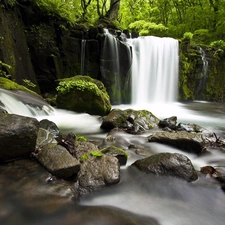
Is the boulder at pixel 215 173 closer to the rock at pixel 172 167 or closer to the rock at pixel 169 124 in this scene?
the rock at pixel 172 167

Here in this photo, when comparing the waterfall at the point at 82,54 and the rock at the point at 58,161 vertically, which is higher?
the waterfall at the point at 82,54

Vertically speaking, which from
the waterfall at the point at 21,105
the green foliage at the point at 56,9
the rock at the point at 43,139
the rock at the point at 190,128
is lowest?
the rock at the point at 190,128

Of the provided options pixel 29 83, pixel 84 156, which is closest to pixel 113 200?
pixel 84 156

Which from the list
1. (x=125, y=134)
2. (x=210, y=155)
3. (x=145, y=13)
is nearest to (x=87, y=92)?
(x=125, y=134)

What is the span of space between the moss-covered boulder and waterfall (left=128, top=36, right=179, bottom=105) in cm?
630

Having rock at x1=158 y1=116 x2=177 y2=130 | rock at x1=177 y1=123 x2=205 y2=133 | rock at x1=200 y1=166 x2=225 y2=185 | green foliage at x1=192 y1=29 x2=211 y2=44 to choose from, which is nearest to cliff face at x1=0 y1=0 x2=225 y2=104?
rock at x1=158 y1=116 x2=177 y2=130

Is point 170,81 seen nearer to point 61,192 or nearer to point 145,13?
point 145,13

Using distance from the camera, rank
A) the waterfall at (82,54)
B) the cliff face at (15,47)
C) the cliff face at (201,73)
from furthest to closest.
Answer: the cliff face at (201,73) < the waterfall at (82,54) < the cliff face at (15,47)

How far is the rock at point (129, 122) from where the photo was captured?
19.8 ft

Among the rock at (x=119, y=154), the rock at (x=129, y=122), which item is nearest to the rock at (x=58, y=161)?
the rock at (x=119, y=154)

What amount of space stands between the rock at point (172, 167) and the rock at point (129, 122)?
7.97 ft

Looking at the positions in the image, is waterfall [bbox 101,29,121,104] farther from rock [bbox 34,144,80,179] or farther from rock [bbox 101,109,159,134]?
rock [bbox 34,144,80,179]

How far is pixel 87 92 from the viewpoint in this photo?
315 inches

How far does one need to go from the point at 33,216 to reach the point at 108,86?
36.2ft
